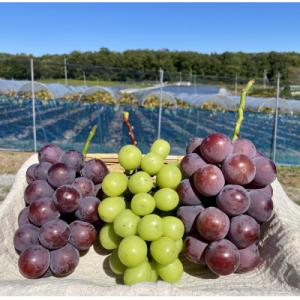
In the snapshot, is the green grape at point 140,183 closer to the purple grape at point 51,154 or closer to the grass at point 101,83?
the purple grape at point 51,154

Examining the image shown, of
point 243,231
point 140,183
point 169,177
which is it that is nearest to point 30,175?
point 140,183

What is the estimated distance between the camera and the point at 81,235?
1798 millimetres

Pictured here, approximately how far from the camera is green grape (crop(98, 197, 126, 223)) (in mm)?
1745

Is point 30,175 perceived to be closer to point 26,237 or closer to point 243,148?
point 26,237

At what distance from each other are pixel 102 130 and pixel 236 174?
7.46 m

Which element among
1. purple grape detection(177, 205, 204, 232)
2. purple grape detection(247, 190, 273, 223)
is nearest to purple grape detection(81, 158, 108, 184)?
purple grape detection(177, 205, 204, 232)

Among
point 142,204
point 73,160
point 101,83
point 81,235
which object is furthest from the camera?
point 101,83

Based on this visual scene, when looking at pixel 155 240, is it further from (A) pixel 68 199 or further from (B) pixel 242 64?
(B) pixel 242 64

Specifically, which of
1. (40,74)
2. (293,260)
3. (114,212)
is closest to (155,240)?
(114,212)

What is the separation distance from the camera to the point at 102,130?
8.98m

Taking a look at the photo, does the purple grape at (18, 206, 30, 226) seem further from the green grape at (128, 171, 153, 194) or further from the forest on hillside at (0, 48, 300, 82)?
the forest on hillside at (0, 48, 300, 82)

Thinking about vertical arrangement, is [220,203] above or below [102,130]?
above

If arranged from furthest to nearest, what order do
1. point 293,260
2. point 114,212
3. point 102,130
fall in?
point 102,130
point 114,212
point 293,260

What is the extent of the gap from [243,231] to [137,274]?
443 mm
